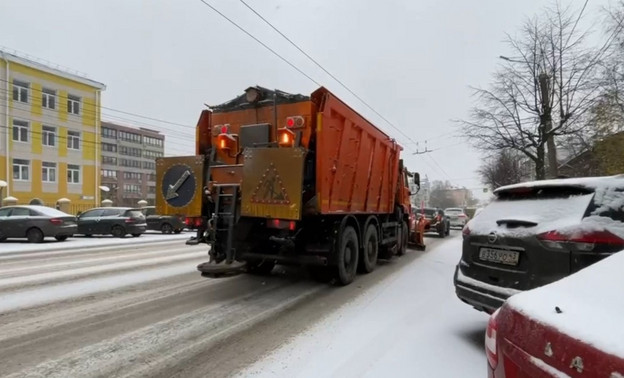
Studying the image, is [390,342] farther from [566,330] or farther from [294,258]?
[566,330]

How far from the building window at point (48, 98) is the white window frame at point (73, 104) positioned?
55.3 inches

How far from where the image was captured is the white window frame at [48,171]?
38781 mm

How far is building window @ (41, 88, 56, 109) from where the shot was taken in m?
38.6

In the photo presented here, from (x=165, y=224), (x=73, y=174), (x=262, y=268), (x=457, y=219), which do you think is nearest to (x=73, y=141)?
(x=73, y=174)

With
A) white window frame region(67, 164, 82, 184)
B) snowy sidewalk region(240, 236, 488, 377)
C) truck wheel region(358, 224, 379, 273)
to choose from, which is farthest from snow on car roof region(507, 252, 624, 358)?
white window frame region(67, 164, 82, 184)

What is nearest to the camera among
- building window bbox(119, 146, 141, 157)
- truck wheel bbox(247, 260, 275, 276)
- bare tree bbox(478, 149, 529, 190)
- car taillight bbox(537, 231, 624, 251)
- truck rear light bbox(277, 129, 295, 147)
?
car taillight bbox(537, 231, 624, 251)

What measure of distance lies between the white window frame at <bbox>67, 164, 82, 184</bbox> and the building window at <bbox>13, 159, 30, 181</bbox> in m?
3.76

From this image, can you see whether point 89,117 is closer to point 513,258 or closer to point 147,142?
point 513,258

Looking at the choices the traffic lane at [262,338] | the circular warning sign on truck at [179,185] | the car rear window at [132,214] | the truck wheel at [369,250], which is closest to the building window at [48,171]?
the car rear window at [132,214]

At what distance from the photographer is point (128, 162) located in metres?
104

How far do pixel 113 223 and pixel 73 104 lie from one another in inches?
1014

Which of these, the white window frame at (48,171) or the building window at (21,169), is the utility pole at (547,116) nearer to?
the building window at (21,169)

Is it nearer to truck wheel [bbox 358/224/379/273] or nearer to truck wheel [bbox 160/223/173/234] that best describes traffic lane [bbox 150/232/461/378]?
truck wheel [bbox 358/224/379/273]

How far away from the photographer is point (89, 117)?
42406 mm
